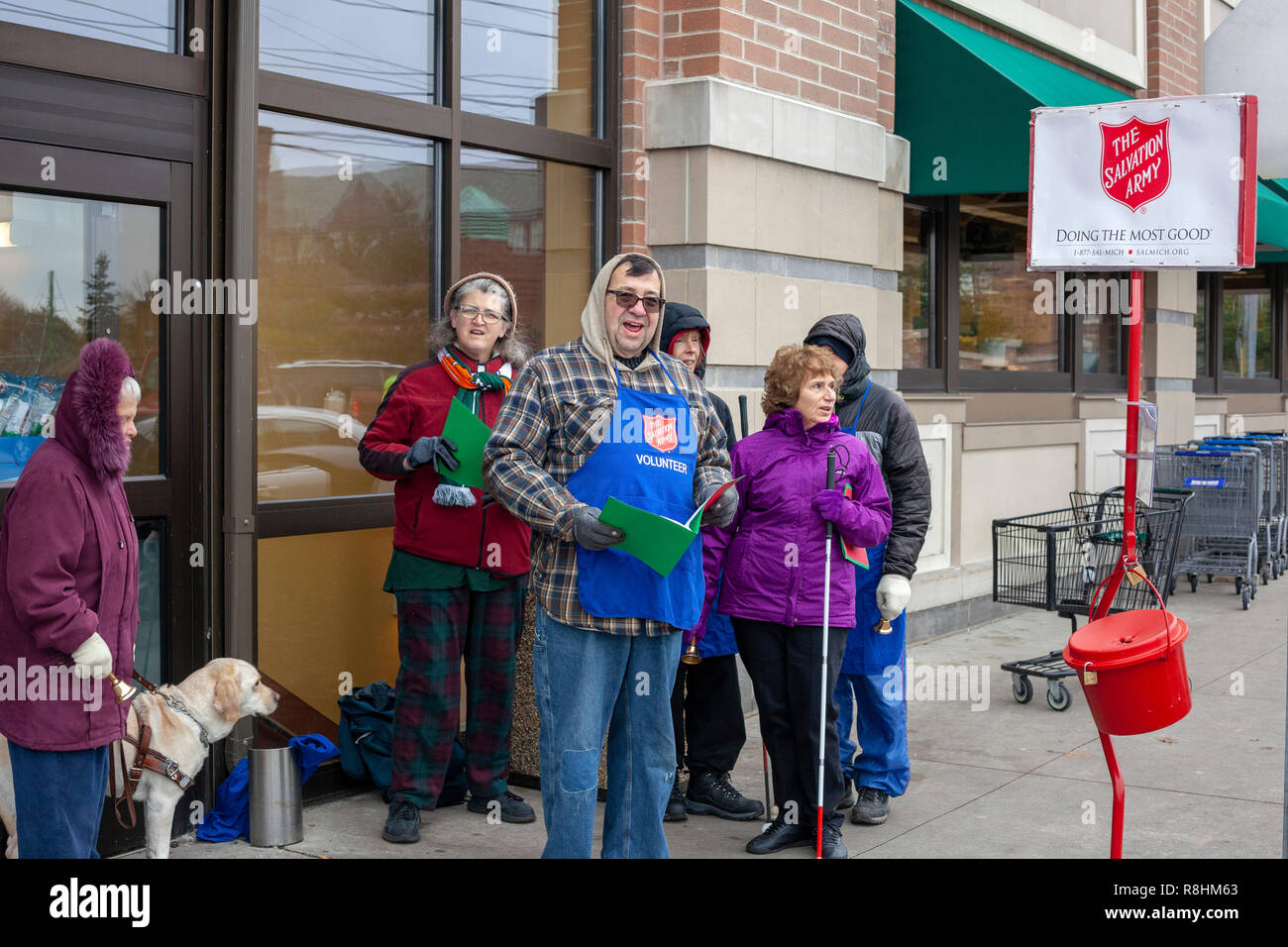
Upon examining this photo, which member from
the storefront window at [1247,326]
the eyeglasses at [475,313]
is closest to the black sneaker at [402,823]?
the eyeglasses at [475,313]

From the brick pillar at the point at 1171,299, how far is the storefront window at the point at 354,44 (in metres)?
8.98

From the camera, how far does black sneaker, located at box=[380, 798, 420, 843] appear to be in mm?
5363

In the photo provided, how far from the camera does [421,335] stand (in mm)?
6602

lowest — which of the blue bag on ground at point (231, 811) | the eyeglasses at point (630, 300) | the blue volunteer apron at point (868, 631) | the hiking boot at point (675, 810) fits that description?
the hiking boot at point (675, 810)

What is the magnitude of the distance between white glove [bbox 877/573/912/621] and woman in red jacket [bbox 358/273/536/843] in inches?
58.8

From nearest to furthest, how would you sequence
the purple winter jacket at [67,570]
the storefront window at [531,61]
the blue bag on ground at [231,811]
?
the purple winter jacket at [67,570] → the blue bag on ground at [231,811] → the storefront window at [531,61]

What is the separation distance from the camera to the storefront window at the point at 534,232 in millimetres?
6836

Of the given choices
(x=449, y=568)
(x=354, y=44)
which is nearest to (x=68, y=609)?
(x=449, y=568)

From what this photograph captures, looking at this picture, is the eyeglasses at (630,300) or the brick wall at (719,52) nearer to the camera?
the eyeglasses at (630,300)

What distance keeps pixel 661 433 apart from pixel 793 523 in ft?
3.25

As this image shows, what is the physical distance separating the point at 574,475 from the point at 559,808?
1.08 meters

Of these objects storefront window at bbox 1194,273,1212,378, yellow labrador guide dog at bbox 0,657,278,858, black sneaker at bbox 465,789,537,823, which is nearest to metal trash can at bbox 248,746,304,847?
yellow labrador guide dog at bbox 0,657,278,858

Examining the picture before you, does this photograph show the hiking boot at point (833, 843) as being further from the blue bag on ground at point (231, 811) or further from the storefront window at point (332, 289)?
the storefront window at point (332, 289)

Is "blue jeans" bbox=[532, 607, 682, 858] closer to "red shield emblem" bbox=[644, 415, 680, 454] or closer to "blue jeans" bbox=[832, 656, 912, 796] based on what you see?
"red shield emblem" bbox=[644, 415, 680, 454]
